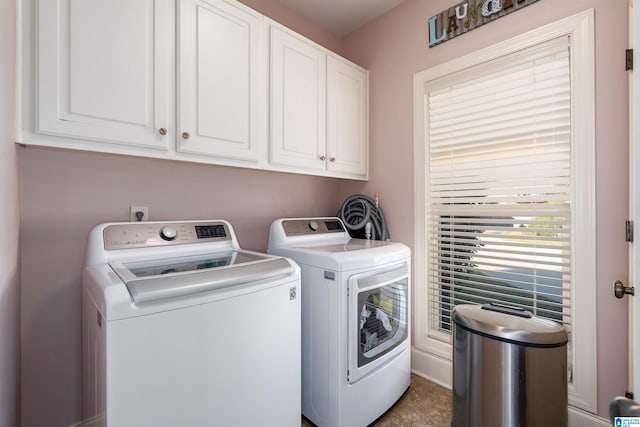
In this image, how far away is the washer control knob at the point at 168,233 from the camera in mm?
1547

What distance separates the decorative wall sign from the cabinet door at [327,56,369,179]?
2.01ft

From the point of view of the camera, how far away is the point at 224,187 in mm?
2051

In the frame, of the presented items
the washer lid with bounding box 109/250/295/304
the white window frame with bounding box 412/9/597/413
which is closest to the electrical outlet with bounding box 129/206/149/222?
the washer lid with bounding box 109/250/295/304

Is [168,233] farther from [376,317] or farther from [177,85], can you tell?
[376,317]

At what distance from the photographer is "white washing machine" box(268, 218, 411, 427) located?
1544mm

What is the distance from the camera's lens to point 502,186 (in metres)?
1.85

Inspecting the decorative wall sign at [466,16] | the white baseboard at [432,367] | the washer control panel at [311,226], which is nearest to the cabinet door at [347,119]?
the washer control panel at [311,226]

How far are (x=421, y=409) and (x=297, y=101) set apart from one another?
2.11 m

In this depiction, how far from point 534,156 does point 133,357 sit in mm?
2149

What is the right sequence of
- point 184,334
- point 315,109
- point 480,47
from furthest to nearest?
point 315,109 < point 480,47 < point 184,334

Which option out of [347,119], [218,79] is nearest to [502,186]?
[347,119]

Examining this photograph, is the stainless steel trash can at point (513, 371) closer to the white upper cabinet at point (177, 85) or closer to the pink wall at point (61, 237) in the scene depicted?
the white upper cabinet at point (177, 85)

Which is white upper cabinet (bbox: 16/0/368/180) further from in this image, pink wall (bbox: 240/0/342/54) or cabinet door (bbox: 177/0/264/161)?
pink wall (bbox: 240/0/342/54)

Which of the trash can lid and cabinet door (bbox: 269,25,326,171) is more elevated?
cabinet door (bbox: 269,25,326,171)
